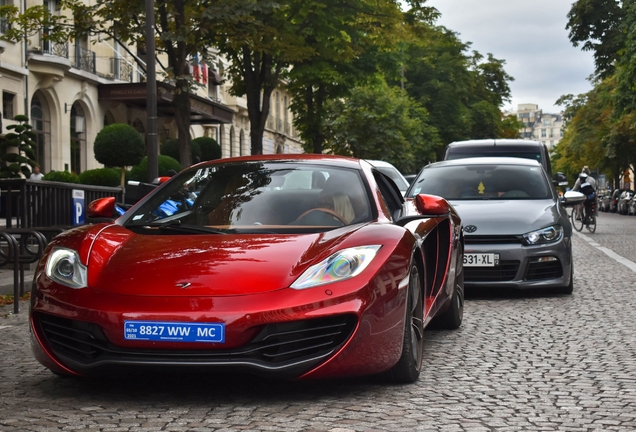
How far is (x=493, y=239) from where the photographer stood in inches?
405

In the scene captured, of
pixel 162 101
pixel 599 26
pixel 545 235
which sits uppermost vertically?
pixel 599 26

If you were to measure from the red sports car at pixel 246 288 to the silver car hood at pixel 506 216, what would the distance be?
422 centimetres

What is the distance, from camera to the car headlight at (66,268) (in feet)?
17.2

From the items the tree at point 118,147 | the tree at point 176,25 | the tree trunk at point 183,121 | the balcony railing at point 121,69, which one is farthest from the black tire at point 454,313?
the balcony railing at point 121,69

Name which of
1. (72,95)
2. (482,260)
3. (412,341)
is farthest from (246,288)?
(72,95)

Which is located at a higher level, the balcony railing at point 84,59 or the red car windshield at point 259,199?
the balcony railing at point 84,59

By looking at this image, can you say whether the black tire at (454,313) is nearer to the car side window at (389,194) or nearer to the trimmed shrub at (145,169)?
the car side window at (389,194)

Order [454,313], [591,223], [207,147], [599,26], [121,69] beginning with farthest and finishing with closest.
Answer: [599,26] → [207,147] → [121,69] → [591,223] → [454,313]

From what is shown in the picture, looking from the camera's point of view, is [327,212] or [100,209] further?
[100,209]

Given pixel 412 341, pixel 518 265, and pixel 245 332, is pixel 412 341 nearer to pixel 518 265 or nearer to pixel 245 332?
pixel 245 332

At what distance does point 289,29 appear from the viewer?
26.6 meters

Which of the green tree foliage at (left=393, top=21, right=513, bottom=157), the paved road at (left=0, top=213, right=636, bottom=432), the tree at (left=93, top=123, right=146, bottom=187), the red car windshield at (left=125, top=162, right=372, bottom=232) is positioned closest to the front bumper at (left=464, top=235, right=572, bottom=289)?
the paved road at (left=0, top=213, right=636, bottom=432)

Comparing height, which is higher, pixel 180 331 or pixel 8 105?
pixel 8 105

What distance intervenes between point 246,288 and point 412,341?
1.05 m
